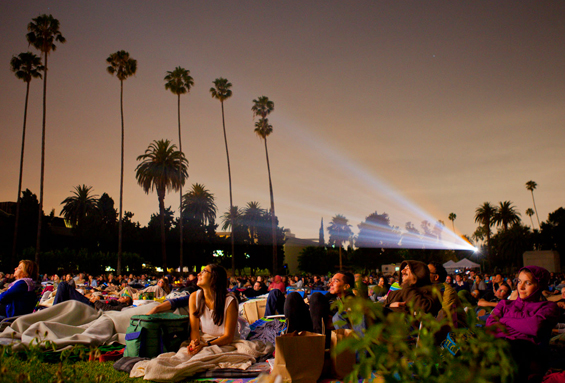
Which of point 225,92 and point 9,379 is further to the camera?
point 225,92

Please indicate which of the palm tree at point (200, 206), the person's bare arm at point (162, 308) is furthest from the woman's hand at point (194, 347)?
the palm tree at point (200, 206)

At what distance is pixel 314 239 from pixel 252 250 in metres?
28.0

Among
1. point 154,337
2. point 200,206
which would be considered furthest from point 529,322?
point 200,206

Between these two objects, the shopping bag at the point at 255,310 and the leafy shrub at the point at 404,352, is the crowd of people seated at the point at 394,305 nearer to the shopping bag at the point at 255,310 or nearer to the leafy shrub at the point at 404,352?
the leafy shrub at the point at 404,352

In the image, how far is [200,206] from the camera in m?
62.1

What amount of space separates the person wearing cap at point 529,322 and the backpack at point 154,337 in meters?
3.81

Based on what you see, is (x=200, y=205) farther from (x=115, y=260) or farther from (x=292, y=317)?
(x=292, y=317)

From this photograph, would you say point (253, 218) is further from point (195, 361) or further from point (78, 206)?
point (195, 361)

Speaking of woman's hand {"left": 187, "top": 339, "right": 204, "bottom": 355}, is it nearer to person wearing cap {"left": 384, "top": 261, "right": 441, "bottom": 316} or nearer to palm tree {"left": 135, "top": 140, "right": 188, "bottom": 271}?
person wearing cap {"left": 384, "top": 261, "right": 441, "bottom": 316}

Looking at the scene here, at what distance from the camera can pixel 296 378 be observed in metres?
4.43

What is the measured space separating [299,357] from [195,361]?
129cm

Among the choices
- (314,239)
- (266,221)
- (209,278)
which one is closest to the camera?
(209,278)

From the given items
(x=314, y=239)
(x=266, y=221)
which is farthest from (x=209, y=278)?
(x=314, y=239)

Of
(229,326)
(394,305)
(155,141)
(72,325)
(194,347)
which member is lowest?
(194,347)
